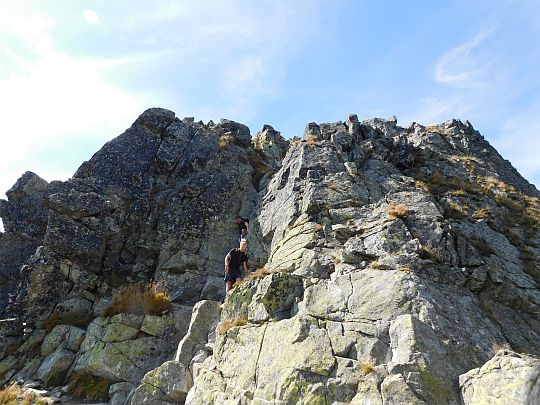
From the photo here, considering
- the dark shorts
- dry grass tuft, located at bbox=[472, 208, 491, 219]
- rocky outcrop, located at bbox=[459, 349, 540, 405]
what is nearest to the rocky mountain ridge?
rocky outcrop, located at bbox=[459, 349, 540, 405]

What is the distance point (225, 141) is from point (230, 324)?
1790 centimetres

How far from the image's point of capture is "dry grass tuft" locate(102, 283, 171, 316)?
17.3 metres

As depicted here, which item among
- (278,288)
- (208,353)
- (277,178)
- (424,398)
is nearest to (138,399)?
(208,353)

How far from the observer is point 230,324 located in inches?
526

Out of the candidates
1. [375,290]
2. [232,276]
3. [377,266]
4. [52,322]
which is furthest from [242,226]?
[375,290]

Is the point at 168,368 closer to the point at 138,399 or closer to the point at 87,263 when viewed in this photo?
the point at 138,399

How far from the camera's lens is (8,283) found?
779 inches

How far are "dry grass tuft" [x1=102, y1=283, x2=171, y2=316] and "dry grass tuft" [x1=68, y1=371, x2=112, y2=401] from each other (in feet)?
9.78

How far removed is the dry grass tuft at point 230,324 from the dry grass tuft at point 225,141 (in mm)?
17000

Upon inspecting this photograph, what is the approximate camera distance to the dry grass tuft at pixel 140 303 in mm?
17344

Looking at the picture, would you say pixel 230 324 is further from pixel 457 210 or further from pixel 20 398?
pixel 457 210

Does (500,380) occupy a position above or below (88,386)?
above

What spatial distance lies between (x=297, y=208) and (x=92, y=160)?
14.6m

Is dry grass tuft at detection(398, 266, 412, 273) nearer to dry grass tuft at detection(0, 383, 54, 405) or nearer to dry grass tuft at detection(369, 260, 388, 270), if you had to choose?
dry grass tuft at detection(369, 260, 388, 270)
